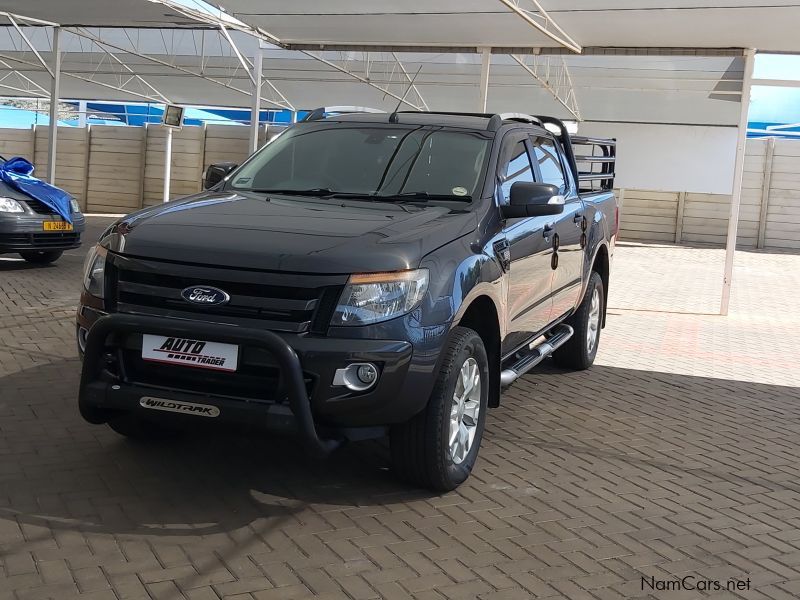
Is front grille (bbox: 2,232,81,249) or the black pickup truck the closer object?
the black pickup truck

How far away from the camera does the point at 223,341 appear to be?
12.9ft

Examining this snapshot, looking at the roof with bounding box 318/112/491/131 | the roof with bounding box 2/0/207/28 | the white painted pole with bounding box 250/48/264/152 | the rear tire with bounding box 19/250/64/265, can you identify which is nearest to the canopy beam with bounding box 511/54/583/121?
the white painted pole with bounding box 250/48/264/152

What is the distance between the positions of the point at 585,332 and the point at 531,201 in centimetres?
279

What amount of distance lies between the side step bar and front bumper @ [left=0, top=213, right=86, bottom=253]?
7.00 meters

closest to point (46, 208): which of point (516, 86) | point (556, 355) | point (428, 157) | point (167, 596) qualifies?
point (556, 355)

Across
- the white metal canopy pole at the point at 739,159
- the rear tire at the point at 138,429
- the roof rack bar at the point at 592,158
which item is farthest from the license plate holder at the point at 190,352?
the white metal canopy pole at the point at 739,159

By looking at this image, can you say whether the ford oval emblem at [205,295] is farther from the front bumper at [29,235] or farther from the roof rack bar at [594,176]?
the front bumper at [29,235]

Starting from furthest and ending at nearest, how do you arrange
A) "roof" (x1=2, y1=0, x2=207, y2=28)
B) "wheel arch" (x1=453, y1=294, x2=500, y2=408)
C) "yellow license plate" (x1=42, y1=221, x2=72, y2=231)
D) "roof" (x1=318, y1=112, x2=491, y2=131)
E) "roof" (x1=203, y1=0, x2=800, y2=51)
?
"roof" (x1=2, y1=0, x2=207, y2=28), "yellow license plate" (x1=42, y1=221, x2=72, y2=231), "roof" (x1=203, y1=0, x2=800, y2=51), "roof" (x1=318, y1=112, x2=491, y2=131), "wheel arch" (x1=453, y1=294, x2=500, y2=408)

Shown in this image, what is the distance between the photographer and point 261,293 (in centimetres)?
406

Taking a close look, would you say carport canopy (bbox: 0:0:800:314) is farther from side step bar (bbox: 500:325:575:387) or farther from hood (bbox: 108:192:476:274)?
hood (bbox: 108:192:476:274)

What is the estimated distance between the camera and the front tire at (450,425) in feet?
14.3

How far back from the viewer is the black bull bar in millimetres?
3873

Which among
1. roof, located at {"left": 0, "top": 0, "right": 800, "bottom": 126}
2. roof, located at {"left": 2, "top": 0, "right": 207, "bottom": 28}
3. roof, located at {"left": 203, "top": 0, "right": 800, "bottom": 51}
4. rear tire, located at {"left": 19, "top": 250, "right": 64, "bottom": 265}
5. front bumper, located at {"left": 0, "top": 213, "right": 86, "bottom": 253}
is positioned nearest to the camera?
roof, located at {"left": 203, "top": 0, "right": 800, "bottom": 51}

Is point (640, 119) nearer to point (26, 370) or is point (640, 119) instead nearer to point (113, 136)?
point (113, 136)
